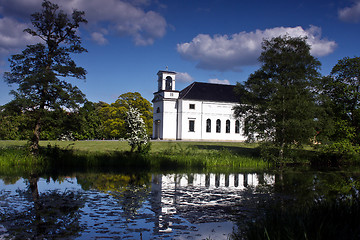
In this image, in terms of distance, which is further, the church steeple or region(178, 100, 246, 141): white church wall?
the church steeple

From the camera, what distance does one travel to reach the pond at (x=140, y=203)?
7055 millimetres

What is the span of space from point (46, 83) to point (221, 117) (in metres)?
35.9

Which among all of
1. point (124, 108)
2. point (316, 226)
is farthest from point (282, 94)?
point (124, 108)

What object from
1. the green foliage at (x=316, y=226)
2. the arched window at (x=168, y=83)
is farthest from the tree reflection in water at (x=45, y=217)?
the arched window at (x=168, y=83)

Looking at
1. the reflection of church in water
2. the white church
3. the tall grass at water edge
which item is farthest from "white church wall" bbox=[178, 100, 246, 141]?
the reflection of church in water

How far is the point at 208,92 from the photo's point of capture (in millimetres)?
Answer: 52875

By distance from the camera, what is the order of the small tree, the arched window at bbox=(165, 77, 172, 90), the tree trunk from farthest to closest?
the arched window at bbox=(165, 77, 172, 90)
the small tree
the tree trunk

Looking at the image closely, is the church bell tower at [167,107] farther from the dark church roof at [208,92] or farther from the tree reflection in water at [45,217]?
the tree reflection in water at [45,217]

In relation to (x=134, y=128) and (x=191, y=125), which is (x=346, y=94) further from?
(x=191, y=125)

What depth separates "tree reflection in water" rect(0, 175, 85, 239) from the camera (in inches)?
265

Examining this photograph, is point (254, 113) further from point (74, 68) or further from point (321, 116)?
point (74, 68)

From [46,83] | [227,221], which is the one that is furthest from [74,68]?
[227,221]

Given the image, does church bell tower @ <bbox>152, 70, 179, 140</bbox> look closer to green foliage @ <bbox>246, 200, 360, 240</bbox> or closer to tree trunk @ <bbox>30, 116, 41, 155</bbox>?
tree trunk @ <bbox>30, 116, 41, 155</bbox>

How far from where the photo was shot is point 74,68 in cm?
2009
